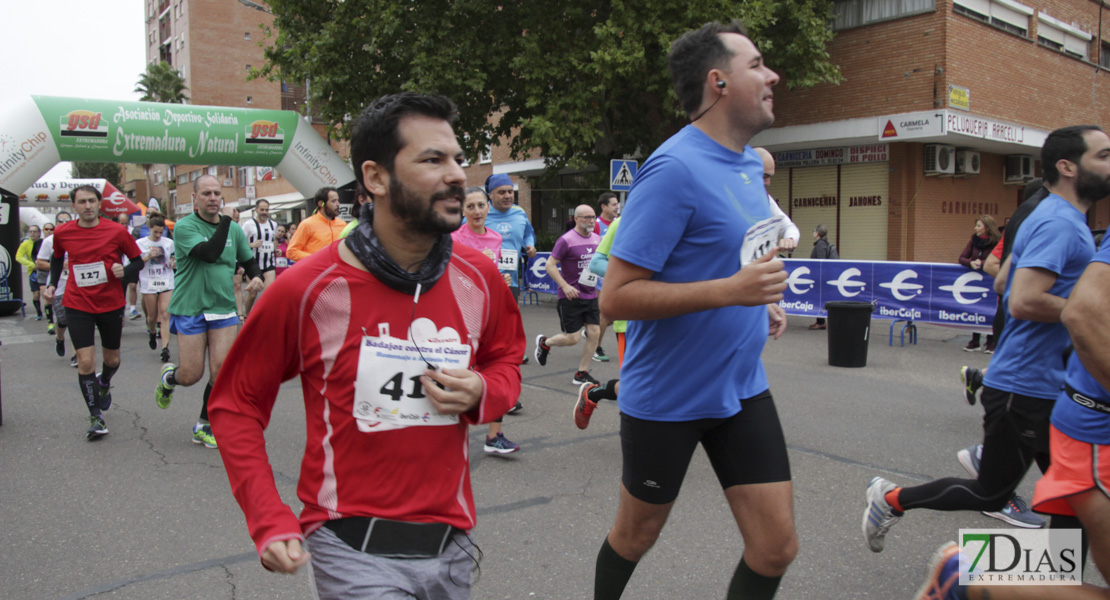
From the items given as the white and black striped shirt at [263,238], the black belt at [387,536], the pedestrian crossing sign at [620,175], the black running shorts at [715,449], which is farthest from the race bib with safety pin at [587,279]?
the white and black striped shirt at [263,238]

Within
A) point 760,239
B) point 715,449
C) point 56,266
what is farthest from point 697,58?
point 56,266

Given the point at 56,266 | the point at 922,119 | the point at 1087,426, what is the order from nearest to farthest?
1. the point at 1087,426
2. the point at 56,266
3. the point at 922,119

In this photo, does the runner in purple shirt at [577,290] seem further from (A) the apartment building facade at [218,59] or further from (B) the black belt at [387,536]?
(A) the apartment building facade at [218,59]

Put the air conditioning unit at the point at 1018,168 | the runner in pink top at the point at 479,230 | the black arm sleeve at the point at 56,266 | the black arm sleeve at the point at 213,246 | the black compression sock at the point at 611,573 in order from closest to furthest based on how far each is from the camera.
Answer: the black compression sock at the point at 611,573
the black arm sleeve at the point at 213,246
the runner in pink top at the point at 479,230
the black arm sleeve at the point at 56,266
the air conditioning unit at the point at 1018,168

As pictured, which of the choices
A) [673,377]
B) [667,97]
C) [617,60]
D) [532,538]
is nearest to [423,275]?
[673,377]

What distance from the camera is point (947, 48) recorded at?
60.1ft

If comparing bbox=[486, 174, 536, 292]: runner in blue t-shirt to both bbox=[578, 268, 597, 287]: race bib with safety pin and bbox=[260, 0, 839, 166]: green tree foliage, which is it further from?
bbox=[260, 0, 839, 166]: green tree foliage

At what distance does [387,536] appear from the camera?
6.11ft

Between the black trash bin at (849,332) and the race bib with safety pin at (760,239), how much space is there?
24.8ft

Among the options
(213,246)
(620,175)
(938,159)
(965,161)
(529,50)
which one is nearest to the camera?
(213,246)

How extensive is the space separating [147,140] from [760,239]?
1438 centimetres

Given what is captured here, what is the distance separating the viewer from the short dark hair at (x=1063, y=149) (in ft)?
10.2

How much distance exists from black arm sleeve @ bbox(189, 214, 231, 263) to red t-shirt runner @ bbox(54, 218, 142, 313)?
4.06 feet

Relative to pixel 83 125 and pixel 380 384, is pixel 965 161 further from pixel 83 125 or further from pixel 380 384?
pixel 380 384
